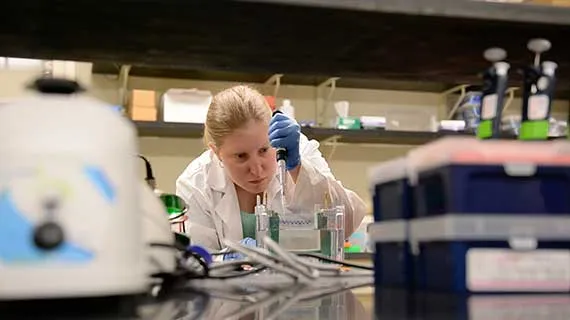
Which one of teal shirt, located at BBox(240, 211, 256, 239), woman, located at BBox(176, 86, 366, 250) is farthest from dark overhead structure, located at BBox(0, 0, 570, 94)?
teal shirt, located at BBox(240, 211, 256, 239)

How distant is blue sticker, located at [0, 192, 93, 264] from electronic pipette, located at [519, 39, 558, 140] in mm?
425

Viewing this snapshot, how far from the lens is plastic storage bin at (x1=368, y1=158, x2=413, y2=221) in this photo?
28.3 inches

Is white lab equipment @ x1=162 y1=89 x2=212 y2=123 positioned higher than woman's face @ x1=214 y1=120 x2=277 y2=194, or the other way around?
white lab equipment @ x1=162 y1=89 x2=212 y2=123

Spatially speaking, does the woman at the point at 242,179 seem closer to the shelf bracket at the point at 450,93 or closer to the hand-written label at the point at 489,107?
the hand-written label at the point at 489,107

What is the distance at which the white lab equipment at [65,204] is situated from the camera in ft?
1.65

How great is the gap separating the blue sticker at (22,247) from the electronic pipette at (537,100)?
1.39 feet

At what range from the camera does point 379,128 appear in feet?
10.2

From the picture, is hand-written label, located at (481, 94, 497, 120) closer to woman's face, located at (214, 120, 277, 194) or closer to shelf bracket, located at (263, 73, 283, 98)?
woman's face, located at (214, 120, 277, 194)

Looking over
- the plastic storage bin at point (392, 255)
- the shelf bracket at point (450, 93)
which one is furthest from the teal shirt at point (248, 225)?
the shelf bracket at point (450, 93)

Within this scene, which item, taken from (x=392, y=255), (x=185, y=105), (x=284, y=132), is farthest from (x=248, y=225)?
(x=392, y=255)

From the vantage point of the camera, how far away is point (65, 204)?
51 cm

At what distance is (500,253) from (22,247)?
0.40 m

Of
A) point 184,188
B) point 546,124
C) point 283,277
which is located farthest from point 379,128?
point 546,124

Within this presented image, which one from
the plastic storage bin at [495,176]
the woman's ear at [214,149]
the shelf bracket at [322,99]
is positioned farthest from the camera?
the shelf bracket at [322,99]
